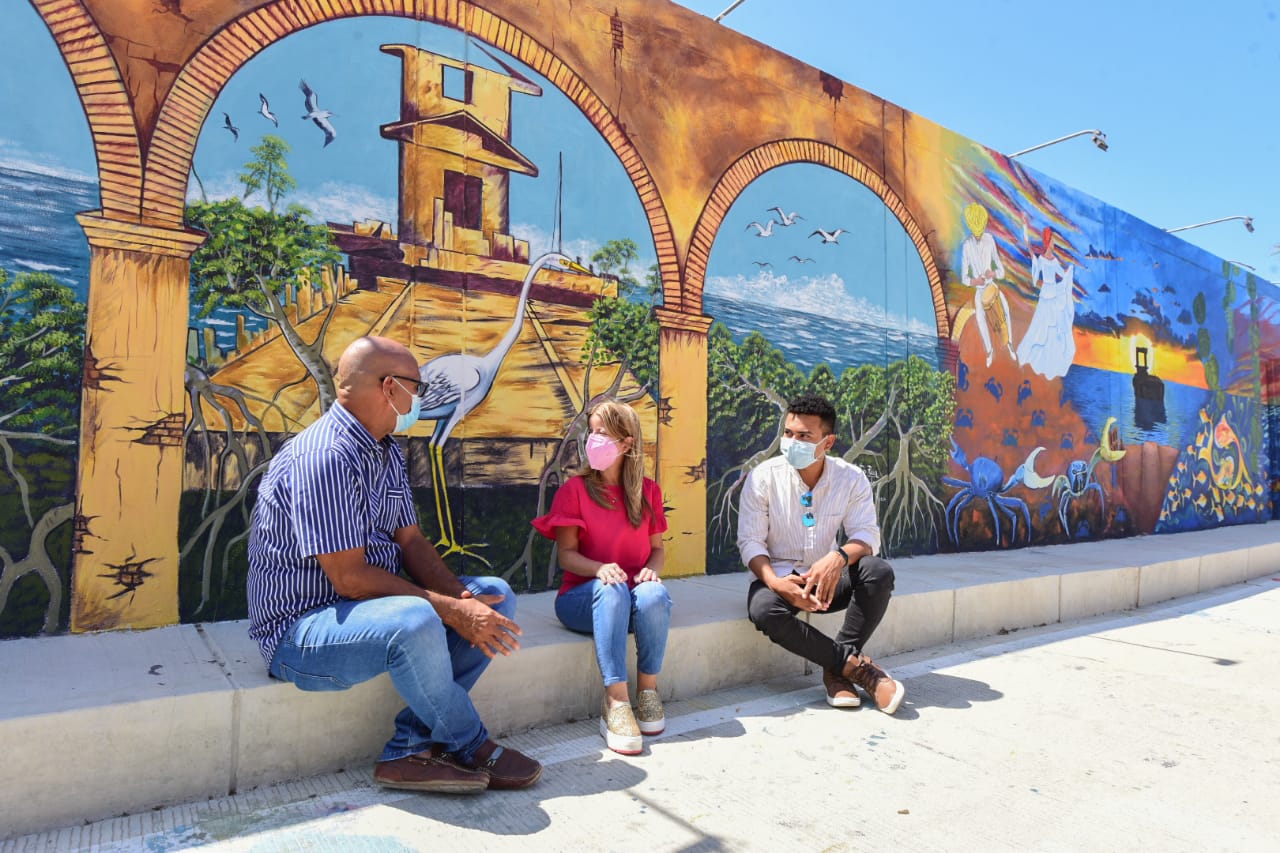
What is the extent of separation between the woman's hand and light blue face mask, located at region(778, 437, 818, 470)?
1031 mm

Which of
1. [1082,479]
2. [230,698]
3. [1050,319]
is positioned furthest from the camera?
[1082,479]

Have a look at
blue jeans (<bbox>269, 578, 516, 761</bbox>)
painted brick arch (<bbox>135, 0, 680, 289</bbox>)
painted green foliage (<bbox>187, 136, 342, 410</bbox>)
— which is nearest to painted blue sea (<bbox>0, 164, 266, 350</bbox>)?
painted brick arch (<bbox>135, 0, 680, 289</bbox>)

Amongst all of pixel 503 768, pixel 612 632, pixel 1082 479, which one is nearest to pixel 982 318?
pixel 1082 479

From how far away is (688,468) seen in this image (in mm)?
5020

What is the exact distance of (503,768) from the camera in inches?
97.1

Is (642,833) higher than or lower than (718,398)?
lower

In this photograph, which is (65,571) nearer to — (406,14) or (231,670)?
(231,670)

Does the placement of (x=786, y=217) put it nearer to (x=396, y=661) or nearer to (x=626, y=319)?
(x=626, y=319)

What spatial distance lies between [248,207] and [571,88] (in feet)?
6.19

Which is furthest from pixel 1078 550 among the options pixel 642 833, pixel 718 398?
pixel 642 833

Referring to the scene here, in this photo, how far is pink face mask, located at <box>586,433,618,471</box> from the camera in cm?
327

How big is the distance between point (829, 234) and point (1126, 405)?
4930 millimetres

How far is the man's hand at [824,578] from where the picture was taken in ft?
11.2

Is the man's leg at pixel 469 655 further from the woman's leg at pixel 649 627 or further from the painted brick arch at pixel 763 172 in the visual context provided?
the painted brick arch at pixel 763 172
